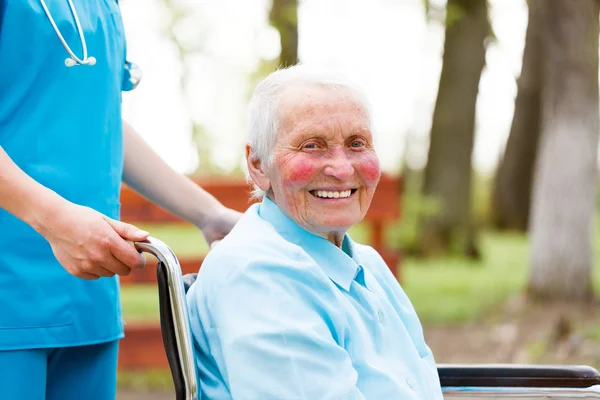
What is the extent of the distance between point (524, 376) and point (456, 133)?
366 inches

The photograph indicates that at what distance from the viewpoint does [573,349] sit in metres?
5.83

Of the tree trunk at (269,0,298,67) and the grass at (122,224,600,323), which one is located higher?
the tree trunk at (269,0,298,67)

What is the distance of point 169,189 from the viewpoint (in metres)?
2.11

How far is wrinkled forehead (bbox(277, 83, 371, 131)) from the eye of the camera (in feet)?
6.03

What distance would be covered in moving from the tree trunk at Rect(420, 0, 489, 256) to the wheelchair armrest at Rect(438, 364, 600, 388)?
28.7 feet

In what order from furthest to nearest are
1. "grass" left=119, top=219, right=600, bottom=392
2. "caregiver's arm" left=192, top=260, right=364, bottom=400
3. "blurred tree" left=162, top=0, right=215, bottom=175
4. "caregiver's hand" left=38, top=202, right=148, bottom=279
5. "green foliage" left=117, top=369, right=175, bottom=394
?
"blurred tree" left=162, top=0, right=215, bottom=175
"grass" left=119, top=219, right=600, bottom=392
"green foliage" left=117, top=369, right=175, bottom=394
"caregiver's arm" left=192, top=260, right=364, bottom=400
"caregiver's hand" left=38, top=202, right=148, bottom=279

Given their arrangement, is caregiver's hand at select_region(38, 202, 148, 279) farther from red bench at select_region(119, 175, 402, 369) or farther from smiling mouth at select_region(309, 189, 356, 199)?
red bench at select_region(119, 175, 402, 369)

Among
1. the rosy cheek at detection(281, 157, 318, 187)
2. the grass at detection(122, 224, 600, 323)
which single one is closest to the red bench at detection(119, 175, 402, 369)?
the grass at detection(122, 224, 600, 323)

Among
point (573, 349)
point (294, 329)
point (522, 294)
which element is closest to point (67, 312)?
point (294, 329)

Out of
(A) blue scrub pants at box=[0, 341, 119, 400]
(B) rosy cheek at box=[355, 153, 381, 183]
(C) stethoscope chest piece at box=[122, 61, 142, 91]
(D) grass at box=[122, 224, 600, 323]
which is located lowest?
(D) grass at box=[122, 224, 600, 323]

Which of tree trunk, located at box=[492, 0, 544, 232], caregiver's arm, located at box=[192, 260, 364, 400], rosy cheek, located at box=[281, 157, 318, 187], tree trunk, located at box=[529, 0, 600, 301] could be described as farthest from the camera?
tree trunk, located at box=[492, 0, 544, 232]

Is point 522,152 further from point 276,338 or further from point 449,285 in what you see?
point 276,338

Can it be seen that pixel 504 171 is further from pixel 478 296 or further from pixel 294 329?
pixel 294 329

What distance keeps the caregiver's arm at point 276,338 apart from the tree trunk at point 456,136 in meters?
9.18
